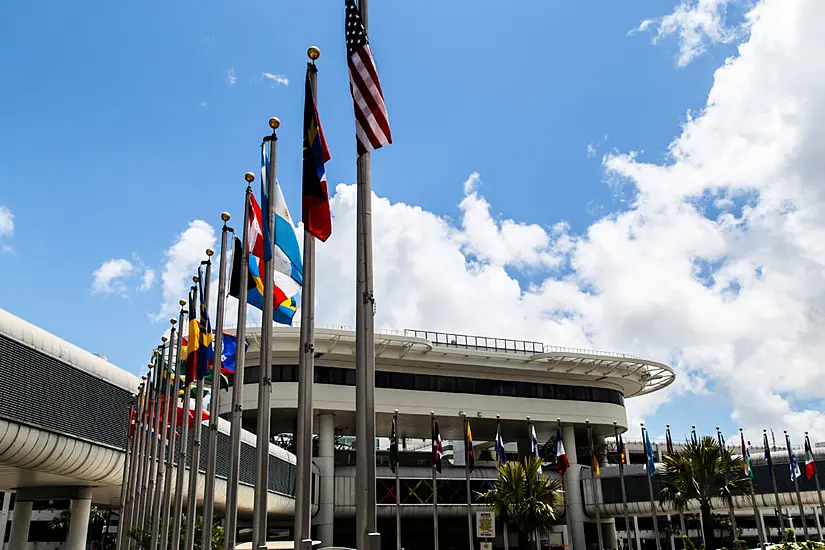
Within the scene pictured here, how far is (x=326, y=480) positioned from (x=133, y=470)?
88.9 ft

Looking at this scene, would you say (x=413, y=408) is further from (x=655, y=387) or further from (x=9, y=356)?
(x=9, y=356)

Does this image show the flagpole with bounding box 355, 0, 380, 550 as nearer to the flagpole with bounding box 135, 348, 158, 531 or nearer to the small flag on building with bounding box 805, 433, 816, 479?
the flagpole with bounding box 135, 348, 158, 531

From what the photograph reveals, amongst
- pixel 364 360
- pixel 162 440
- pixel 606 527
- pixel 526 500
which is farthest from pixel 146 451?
pixel 606 527

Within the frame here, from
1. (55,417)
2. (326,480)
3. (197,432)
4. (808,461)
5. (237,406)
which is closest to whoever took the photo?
(237,406)

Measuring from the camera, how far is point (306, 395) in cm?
1355

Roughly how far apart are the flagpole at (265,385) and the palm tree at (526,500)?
23.5 m

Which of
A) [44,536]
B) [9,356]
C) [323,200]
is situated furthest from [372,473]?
[44,536]

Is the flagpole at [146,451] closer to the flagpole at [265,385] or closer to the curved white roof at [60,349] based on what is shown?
the curved white roof at [60,349]

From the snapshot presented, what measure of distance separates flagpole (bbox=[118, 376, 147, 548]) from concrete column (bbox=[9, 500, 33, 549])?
4115 millimetres

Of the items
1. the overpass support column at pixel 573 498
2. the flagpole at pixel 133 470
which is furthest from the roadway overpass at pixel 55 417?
the overpass support column at pixel 573 498

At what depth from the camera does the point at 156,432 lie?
87.4 feet

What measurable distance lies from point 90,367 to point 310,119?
16779 mm

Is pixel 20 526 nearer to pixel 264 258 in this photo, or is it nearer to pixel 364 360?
pixel 264 258

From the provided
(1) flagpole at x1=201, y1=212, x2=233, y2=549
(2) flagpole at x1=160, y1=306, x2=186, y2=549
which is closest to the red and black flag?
(1) flagpole at x1=201, y1=212, x2=233, y2=549
